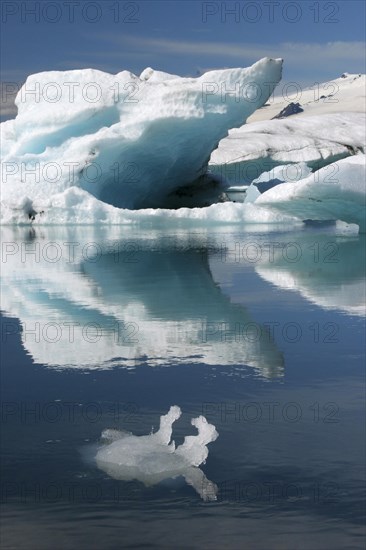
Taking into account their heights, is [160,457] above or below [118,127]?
below

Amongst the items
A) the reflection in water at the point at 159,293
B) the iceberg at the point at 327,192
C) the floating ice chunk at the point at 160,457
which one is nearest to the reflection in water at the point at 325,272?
the reflection in water at the point at 159,293

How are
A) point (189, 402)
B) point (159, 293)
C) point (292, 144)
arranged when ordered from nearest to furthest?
point (189, 402) < point (159, 293) < point (292, 144)

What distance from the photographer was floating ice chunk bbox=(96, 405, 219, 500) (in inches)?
124

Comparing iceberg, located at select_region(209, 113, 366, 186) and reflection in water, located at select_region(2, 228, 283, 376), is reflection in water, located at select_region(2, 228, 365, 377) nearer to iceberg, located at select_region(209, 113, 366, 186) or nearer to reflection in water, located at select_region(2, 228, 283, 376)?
reflection in water, located at select_region(2, 228, 283, 376)

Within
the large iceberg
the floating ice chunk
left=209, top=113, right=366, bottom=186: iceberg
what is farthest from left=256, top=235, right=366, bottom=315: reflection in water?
left=209, top=113, right=366, bottom=186: iceberg

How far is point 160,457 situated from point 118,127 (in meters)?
15.6

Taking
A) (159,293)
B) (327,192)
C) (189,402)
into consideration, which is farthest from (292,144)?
(189,402)

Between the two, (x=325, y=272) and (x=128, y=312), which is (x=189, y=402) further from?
(x=325, y=272)

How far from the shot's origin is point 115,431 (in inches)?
142

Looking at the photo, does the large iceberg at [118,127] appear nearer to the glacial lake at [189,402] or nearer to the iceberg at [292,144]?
the iceberg at [292,144]

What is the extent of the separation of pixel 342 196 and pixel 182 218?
688cm

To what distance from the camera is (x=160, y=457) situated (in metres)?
3.24

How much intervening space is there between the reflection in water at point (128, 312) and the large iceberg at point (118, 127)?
6.41 m

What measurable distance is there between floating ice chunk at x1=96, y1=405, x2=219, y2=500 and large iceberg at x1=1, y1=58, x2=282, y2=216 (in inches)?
578
